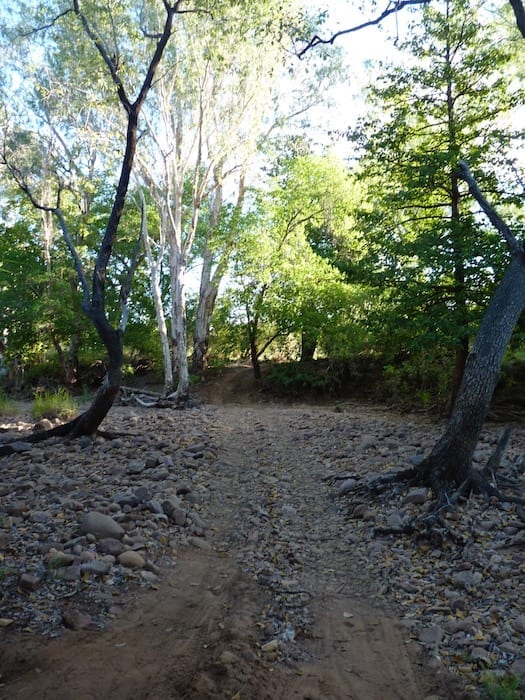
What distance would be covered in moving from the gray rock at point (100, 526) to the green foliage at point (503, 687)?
10.0 feet

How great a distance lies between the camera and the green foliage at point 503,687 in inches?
109

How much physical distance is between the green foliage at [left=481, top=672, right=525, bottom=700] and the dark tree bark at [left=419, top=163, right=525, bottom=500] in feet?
9.04

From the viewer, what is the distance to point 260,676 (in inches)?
118

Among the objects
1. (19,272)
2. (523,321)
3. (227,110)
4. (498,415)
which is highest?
(227,110)

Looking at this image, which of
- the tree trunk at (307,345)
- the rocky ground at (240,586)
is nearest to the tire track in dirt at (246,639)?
the rocky ground at (240,586)

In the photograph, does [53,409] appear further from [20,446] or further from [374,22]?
[374,22]

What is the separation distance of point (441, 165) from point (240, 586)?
863 centimetres

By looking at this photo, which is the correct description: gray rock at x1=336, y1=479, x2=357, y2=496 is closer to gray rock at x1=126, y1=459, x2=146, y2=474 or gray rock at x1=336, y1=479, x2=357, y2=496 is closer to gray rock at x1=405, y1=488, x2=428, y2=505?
gray rock at x1=405, y1=488, x2=428, y2=505

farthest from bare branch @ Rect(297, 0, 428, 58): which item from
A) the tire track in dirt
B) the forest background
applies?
the tire track in dirt

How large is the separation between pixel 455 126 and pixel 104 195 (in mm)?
17360

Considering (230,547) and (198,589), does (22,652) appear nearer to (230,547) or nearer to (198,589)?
(198,589)

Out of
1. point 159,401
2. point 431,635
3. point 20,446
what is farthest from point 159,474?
point 159,401

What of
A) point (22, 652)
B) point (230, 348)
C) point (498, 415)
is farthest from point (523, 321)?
point (230, 348)

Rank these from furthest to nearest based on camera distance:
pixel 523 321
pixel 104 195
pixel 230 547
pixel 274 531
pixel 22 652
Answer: pixel 104 195 < pixel 523 321 < pixel 274 531 < pixel 230 547 < pixel 22 652
